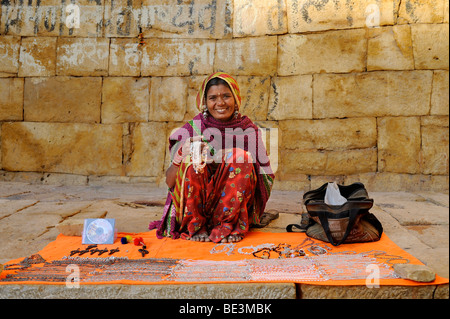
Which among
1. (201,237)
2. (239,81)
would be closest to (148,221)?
(201,237)

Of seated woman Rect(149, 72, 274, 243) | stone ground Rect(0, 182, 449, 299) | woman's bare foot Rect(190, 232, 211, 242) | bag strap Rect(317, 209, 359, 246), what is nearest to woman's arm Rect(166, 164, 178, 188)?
seated woman Rect(149, 72, 274, 243)

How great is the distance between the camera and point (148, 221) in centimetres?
346

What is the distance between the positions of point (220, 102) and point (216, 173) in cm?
51

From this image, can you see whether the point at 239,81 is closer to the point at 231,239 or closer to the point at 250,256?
the point at 231,239

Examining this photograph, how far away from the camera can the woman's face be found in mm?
2826

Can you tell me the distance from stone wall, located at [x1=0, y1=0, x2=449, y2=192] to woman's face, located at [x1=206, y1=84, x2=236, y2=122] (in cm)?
267

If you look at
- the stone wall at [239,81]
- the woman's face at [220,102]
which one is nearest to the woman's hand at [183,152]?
the woman's face at [220,102]

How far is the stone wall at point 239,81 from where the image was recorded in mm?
5109

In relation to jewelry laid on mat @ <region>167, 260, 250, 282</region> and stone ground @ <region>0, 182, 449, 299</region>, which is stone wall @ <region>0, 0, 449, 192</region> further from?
jewelry laid on mat @ <region>167, 260, 250, 282</region>

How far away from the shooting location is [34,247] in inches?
104

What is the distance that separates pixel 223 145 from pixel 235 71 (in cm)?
284

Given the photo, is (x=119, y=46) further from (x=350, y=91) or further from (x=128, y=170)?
(x=350, y=91)

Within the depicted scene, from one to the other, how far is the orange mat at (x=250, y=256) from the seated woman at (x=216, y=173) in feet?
0.47

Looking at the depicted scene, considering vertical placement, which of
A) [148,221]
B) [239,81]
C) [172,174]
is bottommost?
[148,221]
